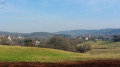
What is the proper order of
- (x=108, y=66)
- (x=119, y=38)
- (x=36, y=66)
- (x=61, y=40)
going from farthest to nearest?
(x=119, y=38)
(x=61, y=40)
(x=36, y=66)
(x=108, y=66)

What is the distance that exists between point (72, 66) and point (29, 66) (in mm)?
3159

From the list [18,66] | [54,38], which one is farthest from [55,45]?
[18,66]

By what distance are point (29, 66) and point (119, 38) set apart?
303 ft

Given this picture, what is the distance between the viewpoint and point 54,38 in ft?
209

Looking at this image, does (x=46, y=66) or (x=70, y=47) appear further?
(x=70, y=47)

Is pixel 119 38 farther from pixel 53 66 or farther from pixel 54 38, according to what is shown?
pixel 53 66

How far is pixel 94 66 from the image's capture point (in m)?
13.4

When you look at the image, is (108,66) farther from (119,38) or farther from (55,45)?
(119,38)

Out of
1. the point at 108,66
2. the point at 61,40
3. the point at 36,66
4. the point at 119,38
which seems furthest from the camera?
the point at 119,38

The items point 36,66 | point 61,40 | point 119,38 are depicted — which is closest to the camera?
point 36,66

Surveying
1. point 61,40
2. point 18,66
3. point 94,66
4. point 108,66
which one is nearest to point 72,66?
point 94,66

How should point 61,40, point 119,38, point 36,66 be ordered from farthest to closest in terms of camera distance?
point 119,38, point 61,40, point 36,66

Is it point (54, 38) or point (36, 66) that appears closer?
point (36, 66)

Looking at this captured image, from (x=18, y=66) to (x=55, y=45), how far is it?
49.0 metres
